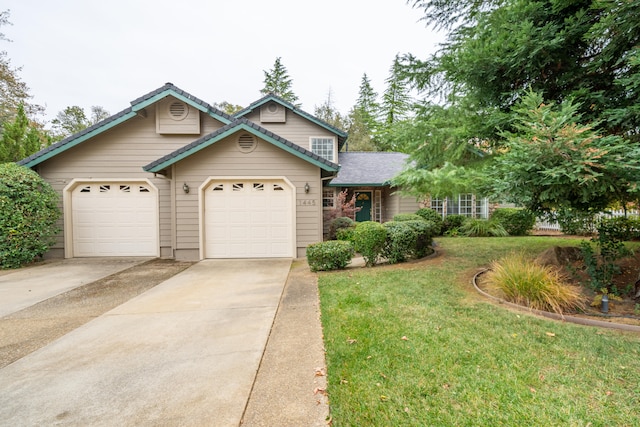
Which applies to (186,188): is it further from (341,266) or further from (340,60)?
(340,60)

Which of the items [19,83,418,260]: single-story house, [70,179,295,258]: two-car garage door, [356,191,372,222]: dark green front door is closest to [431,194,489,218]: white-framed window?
[356,191,372,222]: dark green front door

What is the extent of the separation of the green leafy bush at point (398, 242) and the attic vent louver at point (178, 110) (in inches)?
293

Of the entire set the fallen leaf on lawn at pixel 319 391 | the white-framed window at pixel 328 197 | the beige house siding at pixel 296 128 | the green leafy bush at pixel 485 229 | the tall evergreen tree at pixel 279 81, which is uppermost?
the tall evergreen tree at pixel 279 81

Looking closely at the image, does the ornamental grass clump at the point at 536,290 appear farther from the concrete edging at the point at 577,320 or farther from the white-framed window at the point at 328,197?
the white-framed window at the point at 328,197

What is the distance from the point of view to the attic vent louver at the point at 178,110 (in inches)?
347

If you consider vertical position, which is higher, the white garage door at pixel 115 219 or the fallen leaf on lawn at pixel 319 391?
the white garage door at pixel 115 219

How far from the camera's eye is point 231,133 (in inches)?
299

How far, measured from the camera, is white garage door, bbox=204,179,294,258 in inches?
313

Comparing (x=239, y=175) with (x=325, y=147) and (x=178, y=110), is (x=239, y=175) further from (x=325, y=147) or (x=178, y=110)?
(x=325, y=147)

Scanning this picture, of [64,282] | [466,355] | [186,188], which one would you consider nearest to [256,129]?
[186,188]

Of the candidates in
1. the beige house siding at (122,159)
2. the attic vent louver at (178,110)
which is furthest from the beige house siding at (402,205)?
the attic vent louver at (178,110)

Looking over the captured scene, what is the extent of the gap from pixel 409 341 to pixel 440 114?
3.96 m

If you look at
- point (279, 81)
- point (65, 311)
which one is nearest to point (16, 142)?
point (65, 311)

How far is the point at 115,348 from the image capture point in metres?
3.00
